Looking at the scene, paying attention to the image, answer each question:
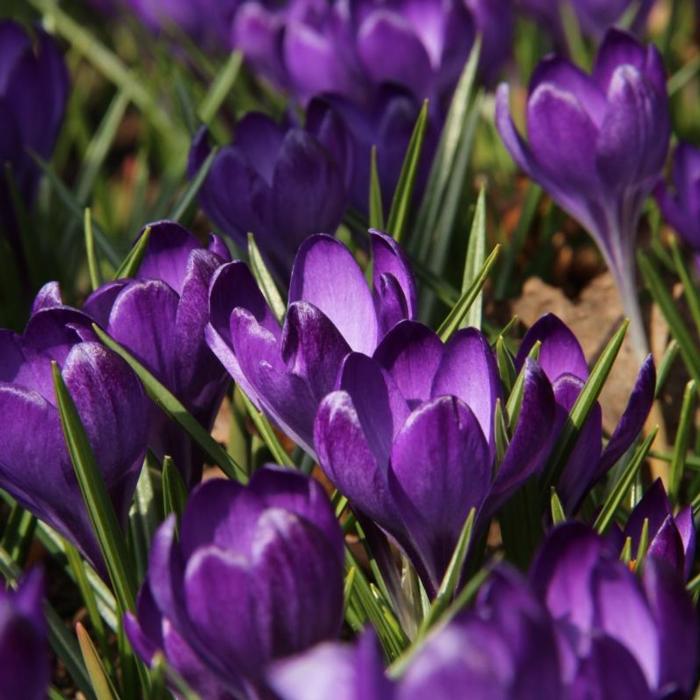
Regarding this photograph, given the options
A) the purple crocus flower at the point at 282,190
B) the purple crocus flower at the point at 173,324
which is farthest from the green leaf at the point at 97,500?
the purple crocus flower at the point at 282,190

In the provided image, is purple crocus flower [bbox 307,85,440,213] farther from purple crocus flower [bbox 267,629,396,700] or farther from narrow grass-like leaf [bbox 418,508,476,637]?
purple crocus flower [bbox 267,629,396,700]

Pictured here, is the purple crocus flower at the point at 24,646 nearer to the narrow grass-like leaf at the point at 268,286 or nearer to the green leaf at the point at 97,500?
the green leaf at the point at 97,500

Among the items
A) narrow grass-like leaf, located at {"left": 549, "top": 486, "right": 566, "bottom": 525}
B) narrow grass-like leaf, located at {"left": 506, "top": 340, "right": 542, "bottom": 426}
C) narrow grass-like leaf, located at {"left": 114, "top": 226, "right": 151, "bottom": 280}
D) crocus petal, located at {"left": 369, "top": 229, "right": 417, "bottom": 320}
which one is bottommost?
narrow grass-like leaf, located at {"left": 549, "top": 486, "right": 566, "bottom": 525}

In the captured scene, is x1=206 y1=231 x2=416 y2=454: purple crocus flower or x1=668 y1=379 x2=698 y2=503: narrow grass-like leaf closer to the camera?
x1=206 y1=231 x2=416 y2=454: purple crocus flower

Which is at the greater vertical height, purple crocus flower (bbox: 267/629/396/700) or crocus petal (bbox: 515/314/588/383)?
crocus petal (bbox: 515/314/588/383)

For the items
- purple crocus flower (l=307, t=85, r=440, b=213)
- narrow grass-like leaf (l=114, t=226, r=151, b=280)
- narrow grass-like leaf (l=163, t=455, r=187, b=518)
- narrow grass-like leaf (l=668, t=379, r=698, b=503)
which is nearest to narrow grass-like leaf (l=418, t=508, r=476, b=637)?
narrow grass-like leaf (l=163, t=455, r=187, b=518)

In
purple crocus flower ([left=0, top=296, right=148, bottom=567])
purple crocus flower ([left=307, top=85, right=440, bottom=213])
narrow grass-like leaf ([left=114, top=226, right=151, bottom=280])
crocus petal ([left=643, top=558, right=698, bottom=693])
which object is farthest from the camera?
purple crocus flower ([left=307, top=85, right=440, bottom=213])

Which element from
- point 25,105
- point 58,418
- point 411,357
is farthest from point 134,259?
point 25,105
